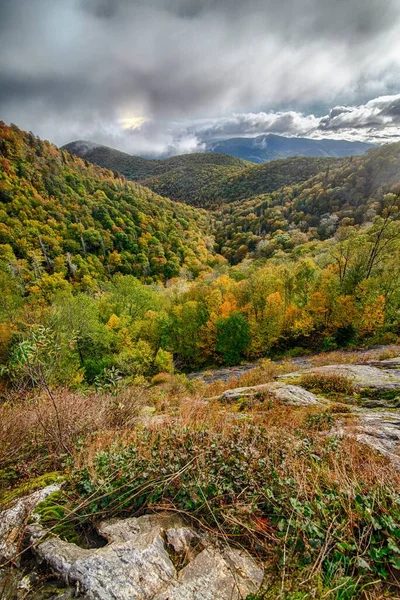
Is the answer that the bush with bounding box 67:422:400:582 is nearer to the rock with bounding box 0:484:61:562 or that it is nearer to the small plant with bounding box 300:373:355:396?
the rock with bounding box 0:484:61:562

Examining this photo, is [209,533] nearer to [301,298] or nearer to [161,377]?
[161,377]

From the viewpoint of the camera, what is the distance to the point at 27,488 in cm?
→ 419

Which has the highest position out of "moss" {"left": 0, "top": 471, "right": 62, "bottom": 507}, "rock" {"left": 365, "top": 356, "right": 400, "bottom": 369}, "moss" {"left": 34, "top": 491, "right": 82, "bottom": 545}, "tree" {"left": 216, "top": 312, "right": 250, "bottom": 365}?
Result: "moss" {"left": 34, "top": 491, "right": 82, "bottom": 545}

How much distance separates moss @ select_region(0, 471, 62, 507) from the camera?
4.06 m

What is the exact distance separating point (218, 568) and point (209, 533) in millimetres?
462

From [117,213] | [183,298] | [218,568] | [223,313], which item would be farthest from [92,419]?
[117,213]

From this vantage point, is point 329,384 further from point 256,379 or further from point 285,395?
point 256,379

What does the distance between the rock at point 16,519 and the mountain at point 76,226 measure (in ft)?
274

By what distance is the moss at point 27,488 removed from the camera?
4.06 metres

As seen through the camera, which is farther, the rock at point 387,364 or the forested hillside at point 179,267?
the forested hillside at point 179,267

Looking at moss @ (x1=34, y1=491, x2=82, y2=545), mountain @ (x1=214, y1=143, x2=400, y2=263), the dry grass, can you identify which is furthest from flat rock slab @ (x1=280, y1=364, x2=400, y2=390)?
mountain @ (x1=214, y1=143, x2=400, y2=263)

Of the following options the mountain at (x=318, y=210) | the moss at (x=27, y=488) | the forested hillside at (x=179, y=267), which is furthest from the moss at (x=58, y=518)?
the mountain at (x=318, y=210)

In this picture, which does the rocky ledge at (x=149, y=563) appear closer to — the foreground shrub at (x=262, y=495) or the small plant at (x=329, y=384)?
the foreground shrub at (x=262, y=495)

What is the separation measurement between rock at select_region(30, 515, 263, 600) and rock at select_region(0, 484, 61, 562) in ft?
0.66
